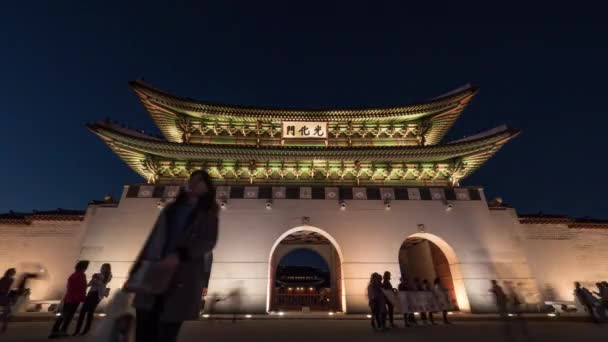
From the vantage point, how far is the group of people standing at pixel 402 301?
773 centimetres

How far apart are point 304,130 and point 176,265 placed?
46.6ft

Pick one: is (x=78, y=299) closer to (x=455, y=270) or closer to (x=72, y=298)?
(x=72, y=298)

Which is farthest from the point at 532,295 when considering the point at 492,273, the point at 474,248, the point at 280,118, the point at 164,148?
the point at 164,148

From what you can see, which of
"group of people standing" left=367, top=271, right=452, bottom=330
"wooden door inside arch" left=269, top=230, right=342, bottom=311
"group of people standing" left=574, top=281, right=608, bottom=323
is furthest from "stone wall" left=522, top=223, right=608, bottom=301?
"wooden door inside arch" left=269, top=230, right=342, bottom=311

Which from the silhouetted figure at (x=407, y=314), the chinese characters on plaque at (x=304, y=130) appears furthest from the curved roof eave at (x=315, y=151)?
the silhouetted figure at (x=407, y=314)

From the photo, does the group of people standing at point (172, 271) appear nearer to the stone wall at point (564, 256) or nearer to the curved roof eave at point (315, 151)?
the curved roof eave at point (315, 151)

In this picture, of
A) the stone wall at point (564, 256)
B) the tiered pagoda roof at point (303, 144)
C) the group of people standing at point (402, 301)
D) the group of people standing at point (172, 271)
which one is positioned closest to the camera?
the group of people standing at point (172, 271)

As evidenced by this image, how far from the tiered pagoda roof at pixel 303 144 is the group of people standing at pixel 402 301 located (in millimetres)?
6306

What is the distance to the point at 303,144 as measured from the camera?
15.6 m

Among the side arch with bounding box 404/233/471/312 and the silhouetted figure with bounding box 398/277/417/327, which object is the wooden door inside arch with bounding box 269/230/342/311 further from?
the silhouetted figure with bounding box 398/277/417/327

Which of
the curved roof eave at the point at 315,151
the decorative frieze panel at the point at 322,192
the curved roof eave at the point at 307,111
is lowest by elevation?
the decorative frieze panel at the point at 322,192

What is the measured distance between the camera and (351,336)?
252 inches

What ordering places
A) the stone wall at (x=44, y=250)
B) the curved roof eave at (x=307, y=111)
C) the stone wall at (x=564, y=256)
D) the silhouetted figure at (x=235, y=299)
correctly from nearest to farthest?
the silhouetted figure at (x=235, y=299) → the stone wall at (x=44, y=250) → the stone wall at (x=564, y=256) → the curved roof eave at (x=307, y=111)

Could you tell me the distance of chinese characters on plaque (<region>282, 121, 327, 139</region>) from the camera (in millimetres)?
15734
